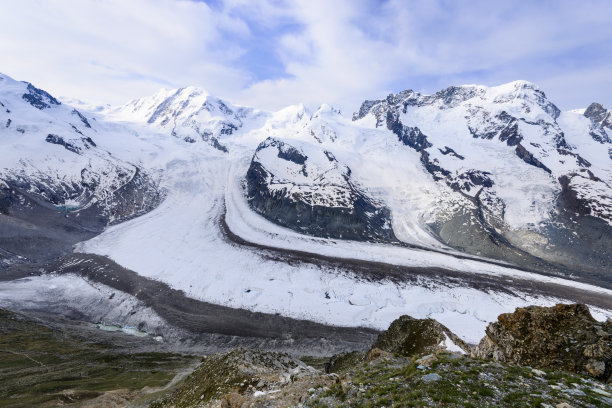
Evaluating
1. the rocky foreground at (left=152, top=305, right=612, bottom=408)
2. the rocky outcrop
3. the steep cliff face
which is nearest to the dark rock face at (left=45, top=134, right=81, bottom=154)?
the rocky outcrop

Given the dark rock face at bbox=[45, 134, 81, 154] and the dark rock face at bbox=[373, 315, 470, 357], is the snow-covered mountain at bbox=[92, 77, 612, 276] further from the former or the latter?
the dark rock face at bbox=[45, 134, 81, 154]

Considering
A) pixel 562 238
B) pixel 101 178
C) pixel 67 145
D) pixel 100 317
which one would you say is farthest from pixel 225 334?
pixel 67 145

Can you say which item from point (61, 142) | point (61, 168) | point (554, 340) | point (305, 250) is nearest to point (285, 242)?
point (305, 250)

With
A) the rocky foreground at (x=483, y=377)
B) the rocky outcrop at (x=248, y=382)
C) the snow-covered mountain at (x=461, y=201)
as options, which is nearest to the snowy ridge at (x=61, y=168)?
the snow-covered mountain at (x=461, y=201)

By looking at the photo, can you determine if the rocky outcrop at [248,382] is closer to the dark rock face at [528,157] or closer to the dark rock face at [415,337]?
the dark rock face at [415,337]

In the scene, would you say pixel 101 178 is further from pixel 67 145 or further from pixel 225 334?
pixel 225 334
